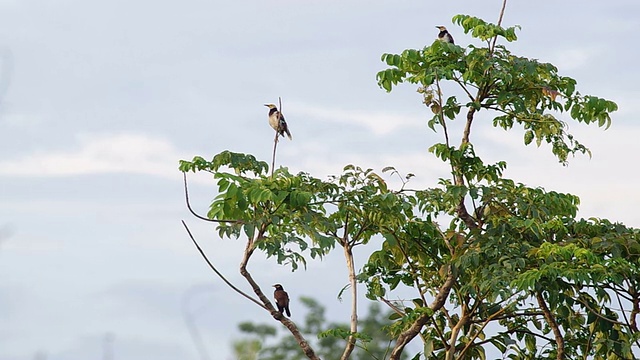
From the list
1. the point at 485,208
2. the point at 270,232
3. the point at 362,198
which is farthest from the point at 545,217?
the point at 270,232

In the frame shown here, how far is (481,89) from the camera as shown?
9312mm

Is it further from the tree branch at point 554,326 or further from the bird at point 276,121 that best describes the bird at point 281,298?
the tree branch at point 554,326

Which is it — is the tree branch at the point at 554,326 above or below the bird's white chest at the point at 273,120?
below

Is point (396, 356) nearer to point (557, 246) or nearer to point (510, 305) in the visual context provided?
point (510, 305)

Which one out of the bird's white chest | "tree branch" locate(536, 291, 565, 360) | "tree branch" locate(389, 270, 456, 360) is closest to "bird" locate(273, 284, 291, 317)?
"tree branch" locate(389, 270, 456, 360)

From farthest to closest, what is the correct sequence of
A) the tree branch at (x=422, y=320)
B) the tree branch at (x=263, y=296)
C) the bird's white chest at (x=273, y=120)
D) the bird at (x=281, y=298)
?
1. the bird's white chest at (x=273, y=120)
2. the tree branch at (x=422, y=320)
3. the bird at (x=281, y=298)
4. the tree branch at (x=263, y=296)

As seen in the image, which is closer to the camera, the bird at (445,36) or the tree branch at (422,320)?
the tree branch at (422,320)

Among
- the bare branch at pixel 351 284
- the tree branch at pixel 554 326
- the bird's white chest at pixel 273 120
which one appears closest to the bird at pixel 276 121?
the bird's white chest at pixel 273 120

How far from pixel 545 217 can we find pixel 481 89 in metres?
1.30

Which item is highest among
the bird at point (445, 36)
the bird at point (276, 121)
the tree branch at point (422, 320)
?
the bird at point (445, 36)

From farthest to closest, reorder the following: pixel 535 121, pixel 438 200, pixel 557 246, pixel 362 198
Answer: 1. pixel 535 121
2. pixel 438 200
3. pixel 362 198
4. pixel 557 246

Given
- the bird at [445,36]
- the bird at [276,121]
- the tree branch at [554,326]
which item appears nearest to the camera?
the tree branch at [554,326]

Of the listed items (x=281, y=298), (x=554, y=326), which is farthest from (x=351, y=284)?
(x=554, y=326)

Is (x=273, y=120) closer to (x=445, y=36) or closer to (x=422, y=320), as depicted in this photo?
(x=445, y=36)
